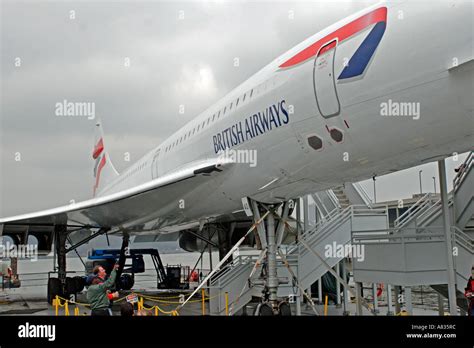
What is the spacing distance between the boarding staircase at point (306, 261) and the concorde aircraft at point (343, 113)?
1.64 m

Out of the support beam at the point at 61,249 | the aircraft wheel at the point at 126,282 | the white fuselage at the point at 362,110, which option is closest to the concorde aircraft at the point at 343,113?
the white fuselage at the point at 362,110

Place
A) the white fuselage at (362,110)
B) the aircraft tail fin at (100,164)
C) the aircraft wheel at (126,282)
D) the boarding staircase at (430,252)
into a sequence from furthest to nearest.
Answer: the aircraft tail fin at (100,164)
the aircraft wheel at (126,282)
the boarding staircase at (430,252)
the white fuselage at (362,110)

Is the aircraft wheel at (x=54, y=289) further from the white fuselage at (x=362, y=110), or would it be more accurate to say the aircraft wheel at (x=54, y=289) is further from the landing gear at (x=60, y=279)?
the white fuselage at (x=362, y=110)

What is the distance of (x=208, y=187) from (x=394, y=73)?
14.8 ft

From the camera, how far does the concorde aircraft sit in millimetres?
4852

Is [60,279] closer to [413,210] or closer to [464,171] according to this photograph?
[413,210]

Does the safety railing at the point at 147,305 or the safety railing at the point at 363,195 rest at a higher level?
the safety railing at the point at 363,195

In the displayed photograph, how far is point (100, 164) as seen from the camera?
25.1m

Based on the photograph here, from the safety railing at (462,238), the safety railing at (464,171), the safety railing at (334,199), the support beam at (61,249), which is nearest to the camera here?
the safety railing at (462,238)

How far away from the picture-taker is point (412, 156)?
19.1 feet

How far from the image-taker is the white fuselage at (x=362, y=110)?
479 centimetres

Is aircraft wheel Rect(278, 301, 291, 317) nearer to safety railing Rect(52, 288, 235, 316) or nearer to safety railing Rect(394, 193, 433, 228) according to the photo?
safety railing Rect(52, 288, 235, 316)

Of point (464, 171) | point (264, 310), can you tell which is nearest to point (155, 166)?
point (264, 310)
